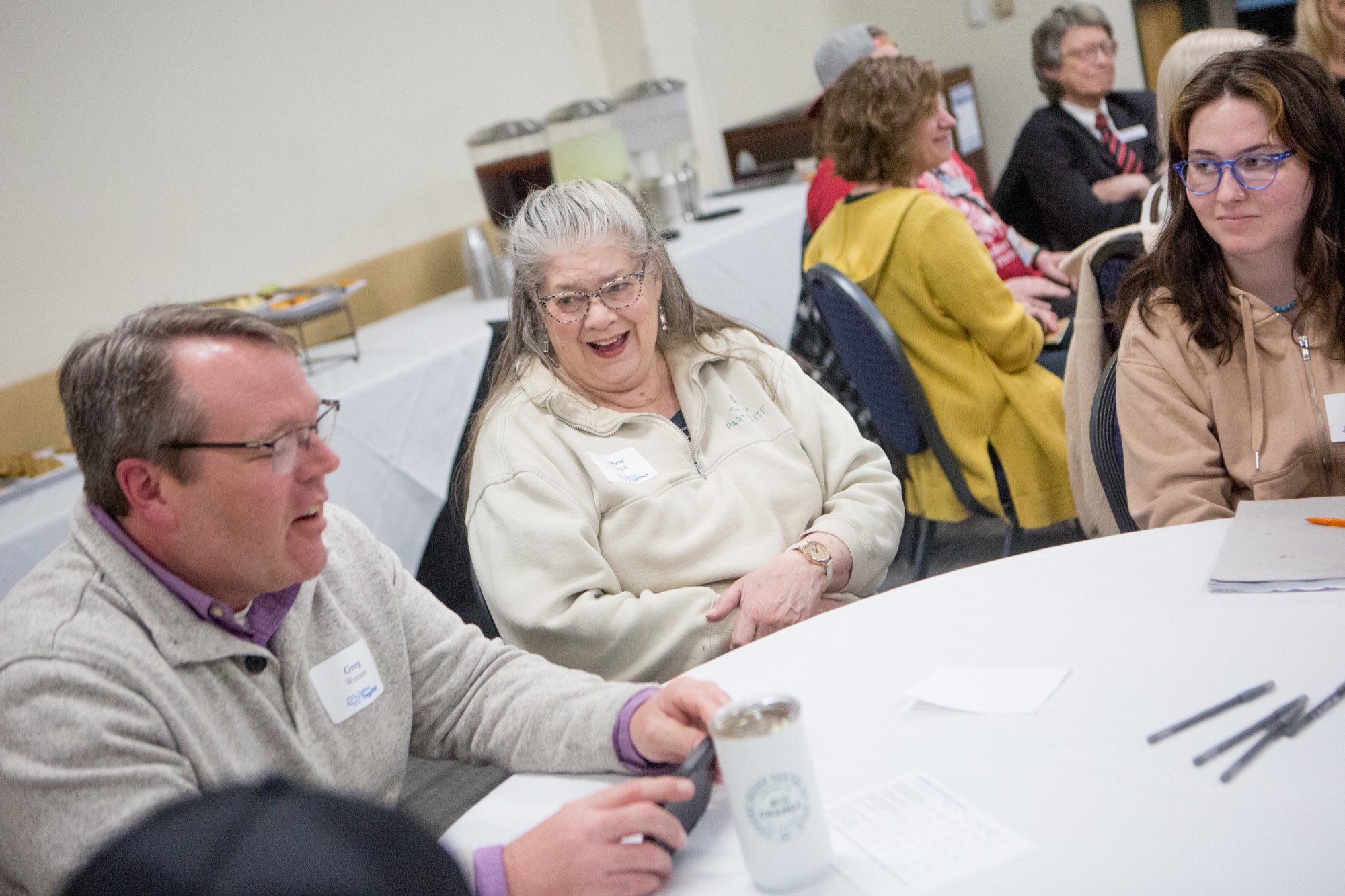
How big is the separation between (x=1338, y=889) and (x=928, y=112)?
2307 mm

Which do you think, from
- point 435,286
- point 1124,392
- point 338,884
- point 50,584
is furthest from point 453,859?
point 435,286

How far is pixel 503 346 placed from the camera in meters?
1.88

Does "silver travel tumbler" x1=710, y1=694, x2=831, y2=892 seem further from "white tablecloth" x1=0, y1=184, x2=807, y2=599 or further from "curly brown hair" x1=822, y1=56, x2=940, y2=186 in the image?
"curly brown hair" x1=822, y1=56, x2=940, y2=186

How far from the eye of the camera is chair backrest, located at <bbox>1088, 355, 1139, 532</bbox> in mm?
1743

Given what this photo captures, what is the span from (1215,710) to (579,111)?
3575 millimetres

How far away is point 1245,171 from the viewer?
1.63 meters

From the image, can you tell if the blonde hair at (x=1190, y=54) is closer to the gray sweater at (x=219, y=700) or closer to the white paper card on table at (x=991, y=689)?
the white paper card on table at (x=991, y=689)

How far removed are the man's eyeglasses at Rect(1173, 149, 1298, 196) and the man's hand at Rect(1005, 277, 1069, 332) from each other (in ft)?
4.27

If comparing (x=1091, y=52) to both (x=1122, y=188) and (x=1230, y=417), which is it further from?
(x=1230, y=417)

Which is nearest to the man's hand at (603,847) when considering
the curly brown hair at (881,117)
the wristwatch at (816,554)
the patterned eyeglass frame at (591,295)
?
the wristwatch at (816,554)

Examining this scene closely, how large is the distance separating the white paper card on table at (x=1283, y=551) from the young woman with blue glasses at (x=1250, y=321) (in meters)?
0.25

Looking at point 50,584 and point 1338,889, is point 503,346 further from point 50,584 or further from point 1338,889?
point 1338,889

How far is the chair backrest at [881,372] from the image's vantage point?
8.03 ft

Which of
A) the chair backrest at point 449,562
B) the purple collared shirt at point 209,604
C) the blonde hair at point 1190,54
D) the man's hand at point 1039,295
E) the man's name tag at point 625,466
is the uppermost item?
the blonde hair at point 1190,54
